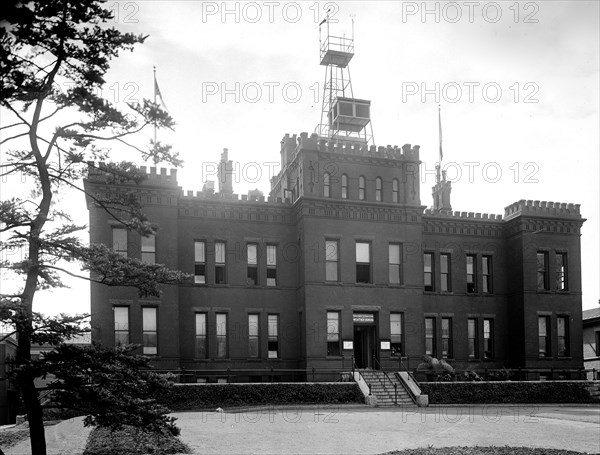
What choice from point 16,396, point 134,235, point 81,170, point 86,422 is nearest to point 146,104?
point 81,170

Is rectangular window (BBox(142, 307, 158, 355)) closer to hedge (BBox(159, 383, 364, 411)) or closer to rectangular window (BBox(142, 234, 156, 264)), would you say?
rectangular window (BBox(142, 234, 156, 264))

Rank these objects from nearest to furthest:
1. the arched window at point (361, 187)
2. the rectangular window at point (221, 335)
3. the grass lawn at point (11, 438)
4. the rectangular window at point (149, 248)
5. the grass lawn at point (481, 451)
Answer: the grass lawn at point (481, 451) → the grass lawn at point (11, 438) → the rectangular window at point (149, 248) → the rectangular window at point (221, 335) → the arched window at point (361, 187)

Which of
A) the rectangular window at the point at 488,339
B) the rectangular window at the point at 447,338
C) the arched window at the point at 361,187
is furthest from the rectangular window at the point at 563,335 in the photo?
the arched window at the point at 361,187

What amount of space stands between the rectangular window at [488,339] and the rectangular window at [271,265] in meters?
13.2

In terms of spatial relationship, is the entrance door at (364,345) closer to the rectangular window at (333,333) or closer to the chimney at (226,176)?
the rectangular window at (333,333)

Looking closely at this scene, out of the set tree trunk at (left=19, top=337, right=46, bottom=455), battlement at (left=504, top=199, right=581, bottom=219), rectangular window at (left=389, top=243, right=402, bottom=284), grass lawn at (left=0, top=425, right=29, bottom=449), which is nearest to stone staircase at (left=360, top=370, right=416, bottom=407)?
rectangular window at (left=389, top=243, right=402, bottom=284)

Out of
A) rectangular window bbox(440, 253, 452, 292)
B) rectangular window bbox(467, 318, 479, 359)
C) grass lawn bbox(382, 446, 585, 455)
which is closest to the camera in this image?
grass lawn bbox(382, 446, 585, 455)

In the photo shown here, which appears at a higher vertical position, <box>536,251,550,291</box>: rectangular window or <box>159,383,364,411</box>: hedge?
<box>536,251,550,291</box>: rectangular window

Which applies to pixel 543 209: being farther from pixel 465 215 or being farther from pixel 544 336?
pixel 544 336

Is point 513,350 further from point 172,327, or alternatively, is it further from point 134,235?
point 134,235

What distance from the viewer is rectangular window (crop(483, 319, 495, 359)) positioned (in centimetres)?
4028

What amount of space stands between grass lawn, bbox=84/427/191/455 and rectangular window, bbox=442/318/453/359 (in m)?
24.2

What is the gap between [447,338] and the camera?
39.7 m

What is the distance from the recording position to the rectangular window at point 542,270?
40.2 metres
